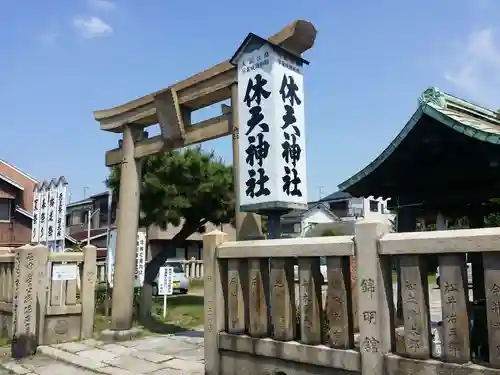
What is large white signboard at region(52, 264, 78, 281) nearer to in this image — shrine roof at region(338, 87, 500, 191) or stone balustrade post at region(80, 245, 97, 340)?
stone balustrade post at region(80, 245, 97, 340)

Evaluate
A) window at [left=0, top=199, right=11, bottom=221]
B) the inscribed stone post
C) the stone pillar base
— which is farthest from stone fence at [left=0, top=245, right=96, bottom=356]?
window at [left=0, top=199, right=11, bottom=221]

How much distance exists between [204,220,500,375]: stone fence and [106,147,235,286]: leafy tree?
782cm

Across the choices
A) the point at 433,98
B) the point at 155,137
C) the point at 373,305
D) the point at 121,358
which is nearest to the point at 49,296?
the point at 121,358

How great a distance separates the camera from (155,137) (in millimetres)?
10773

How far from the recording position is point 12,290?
35.9 feet

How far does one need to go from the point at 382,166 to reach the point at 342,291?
3364 millimetres

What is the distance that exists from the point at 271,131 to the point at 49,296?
6.12 m

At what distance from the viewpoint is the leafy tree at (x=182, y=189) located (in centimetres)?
1415

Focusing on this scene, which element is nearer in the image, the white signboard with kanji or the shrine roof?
the shrine roof

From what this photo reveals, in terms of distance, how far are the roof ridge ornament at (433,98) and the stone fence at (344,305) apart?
3035 mm

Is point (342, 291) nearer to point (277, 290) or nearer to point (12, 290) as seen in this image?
point (277, 290)

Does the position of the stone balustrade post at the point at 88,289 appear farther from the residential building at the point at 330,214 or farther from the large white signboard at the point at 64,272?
the residential building at the point at 330,214

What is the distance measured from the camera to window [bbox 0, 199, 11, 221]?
28.9 metres

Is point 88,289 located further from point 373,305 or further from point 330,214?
point 330,214
